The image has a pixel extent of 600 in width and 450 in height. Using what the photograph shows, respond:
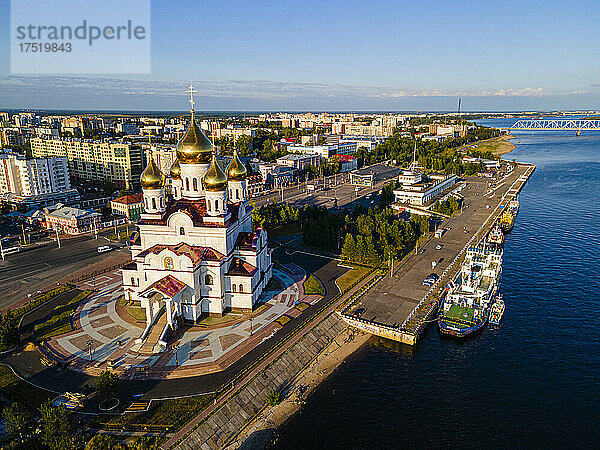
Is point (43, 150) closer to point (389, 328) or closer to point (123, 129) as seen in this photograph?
point (123, 129)

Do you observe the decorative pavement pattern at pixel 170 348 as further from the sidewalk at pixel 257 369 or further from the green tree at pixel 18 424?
the green tree at pixel 18 424

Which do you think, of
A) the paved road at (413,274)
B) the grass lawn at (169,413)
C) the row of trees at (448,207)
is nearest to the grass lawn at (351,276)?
the paved road at (413,274)

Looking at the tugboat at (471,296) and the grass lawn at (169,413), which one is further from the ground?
the tugboat at (471,296)

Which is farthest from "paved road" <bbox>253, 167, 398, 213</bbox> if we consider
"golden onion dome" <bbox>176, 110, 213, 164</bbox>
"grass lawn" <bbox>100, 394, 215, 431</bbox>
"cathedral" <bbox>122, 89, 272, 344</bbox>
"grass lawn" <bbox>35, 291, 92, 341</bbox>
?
"grass lawn" <bbox>100, 394, 215, 431</bbox>

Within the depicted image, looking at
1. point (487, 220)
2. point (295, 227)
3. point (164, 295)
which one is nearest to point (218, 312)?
point (164, 295)

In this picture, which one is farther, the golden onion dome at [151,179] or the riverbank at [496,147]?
the riverbank at [496,147]

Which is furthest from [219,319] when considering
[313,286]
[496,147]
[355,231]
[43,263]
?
[496,147]
